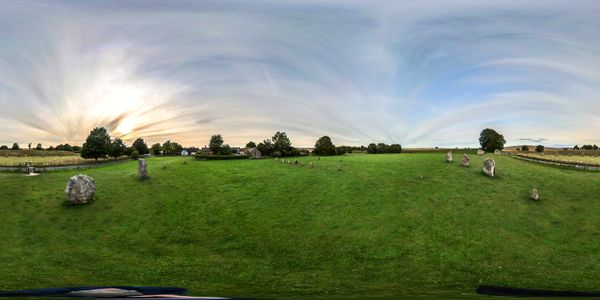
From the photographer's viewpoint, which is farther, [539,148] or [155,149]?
[155,149]

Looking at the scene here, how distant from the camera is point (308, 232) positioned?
4497cm

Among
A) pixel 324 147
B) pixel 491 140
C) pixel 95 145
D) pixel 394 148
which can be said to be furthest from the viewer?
pixel 394 148

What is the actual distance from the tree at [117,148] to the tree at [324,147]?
55211mm

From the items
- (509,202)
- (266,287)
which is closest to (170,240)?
(266,287)

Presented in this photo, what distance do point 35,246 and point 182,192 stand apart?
72.4ft

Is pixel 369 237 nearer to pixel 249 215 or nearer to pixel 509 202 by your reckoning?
pixel 249 215

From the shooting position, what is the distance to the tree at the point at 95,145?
96.2 meters

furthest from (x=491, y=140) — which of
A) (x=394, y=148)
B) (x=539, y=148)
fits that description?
(x=394, y=148)

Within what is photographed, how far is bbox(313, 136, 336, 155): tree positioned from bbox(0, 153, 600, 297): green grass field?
33.0 meters

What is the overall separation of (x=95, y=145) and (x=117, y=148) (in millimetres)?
9761

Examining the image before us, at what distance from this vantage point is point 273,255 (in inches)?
1578

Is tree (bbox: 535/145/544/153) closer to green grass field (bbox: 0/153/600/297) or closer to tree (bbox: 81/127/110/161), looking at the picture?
green grass field (bbox: 0/153/600/297)

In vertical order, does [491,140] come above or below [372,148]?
above

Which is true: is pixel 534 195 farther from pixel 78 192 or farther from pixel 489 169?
pixel 78 192
